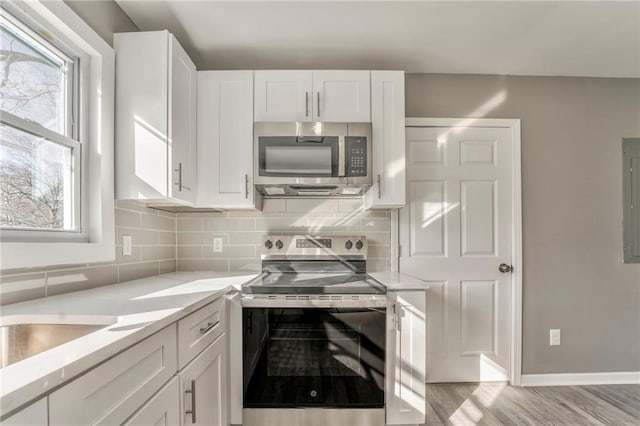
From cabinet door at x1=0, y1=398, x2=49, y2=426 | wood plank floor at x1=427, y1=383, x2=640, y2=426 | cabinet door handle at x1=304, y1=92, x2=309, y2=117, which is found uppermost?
cabinet door handle at x1=304, y1=92, x2=309, y2=117

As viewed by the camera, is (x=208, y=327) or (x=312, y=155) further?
(x=312, y=155)

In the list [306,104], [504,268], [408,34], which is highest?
[408,34]

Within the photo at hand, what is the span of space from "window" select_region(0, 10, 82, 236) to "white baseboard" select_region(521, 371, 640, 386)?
314cm

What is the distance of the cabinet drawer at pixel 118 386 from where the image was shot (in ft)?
2.11

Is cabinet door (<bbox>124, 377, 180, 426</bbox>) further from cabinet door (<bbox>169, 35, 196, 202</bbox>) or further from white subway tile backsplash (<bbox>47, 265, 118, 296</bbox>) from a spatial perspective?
cabinet door (<bbox>169, 35, 196, 202</bbox>)

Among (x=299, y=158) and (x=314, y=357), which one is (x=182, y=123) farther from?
(x=314, y=357)

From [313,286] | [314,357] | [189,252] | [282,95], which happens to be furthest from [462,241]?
[189,252]

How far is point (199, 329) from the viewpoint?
129 centimetres

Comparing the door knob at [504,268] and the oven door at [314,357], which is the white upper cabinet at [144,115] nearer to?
the oven door at [314,357]

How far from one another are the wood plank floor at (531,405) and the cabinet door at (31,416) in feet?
6.44

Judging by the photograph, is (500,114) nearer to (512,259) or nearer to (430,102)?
(430,102)

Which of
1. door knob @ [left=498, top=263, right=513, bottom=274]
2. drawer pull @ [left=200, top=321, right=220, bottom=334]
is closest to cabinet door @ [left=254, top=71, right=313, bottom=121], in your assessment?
drawer pull @ [left=200, top=321, right=220, bottom=334]

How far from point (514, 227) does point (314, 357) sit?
181cm

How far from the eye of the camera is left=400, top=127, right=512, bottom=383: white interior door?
7.68ft
